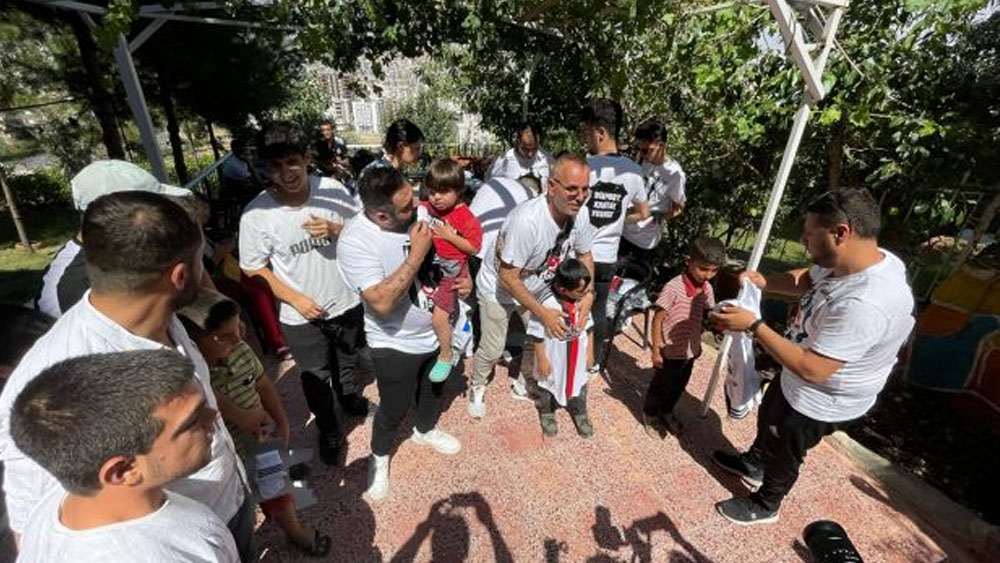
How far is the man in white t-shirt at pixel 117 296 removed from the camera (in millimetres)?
1285

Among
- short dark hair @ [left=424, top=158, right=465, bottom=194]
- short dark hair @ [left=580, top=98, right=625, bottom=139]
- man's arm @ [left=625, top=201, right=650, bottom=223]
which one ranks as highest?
short dark hair @ [left=580, top=98, right=625, bottom=139]

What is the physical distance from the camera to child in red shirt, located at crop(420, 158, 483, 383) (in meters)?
2.82

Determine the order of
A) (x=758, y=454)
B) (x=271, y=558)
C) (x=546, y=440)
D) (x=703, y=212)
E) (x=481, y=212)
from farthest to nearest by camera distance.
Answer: (x=703, y=212)
(x=481, y=212)
(x=546, y=440)
(x=758, y=454)
(x=271, y=558)

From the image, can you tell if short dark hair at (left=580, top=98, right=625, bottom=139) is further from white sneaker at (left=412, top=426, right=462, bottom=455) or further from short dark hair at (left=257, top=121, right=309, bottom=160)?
white sneaker at (left=412, top=426, right=462, bottom=455)

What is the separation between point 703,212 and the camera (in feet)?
19.5

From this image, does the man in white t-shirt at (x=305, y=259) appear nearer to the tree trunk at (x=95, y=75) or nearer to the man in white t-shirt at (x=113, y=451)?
the man in white t-shirt at (x=113, y=451)

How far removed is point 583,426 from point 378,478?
1441 millimetres

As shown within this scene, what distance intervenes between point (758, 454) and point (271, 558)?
113 inches

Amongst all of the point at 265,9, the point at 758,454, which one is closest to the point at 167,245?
the point at 758,454

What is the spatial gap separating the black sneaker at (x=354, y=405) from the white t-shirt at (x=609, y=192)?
6.85 feet

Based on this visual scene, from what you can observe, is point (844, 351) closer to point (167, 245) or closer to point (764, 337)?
point (764, 337)

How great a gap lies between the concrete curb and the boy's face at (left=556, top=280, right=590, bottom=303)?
2.10 metres

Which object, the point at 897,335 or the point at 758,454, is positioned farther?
the point at 758,454

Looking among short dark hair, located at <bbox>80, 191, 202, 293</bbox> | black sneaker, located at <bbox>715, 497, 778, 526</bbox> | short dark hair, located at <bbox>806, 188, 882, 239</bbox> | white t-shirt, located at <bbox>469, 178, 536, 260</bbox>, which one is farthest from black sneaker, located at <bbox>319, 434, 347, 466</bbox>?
short dark hair, located at <bbox>806, 188, 882, 239</bbox>
